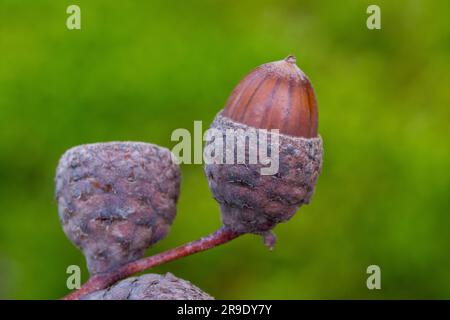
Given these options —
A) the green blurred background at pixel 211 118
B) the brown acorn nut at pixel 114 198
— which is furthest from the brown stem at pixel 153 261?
the green blurred background at pixel 211 118

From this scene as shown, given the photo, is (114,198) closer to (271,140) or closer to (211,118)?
(271,140)

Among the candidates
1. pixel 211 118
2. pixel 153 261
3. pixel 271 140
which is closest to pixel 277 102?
pixel 271 140

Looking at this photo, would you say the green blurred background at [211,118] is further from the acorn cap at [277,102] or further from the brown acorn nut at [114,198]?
the acorn cap at [277,102]

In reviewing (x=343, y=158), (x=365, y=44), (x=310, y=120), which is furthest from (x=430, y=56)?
(x=310, y=120)

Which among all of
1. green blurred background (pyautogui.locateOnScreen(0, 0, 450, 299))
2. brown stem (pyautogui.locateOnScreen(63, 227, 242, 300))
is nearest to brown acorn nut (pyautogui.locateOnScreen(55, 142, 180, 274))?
brown stem (pyautogui.locateOnScreen(63, 227, 242, 300))

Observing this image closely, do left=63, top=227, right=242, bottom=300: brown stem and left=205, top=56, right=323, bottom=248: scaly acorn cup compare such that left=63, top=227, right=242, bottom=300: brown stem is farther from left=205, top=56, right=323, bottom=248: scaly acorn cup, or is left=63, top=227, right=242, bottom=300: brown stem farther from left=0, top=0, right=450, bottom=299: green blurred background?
left=0, top=0, right=450, bottom=299: green blurred background

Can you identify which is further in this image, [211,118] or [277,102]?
[211,118]
